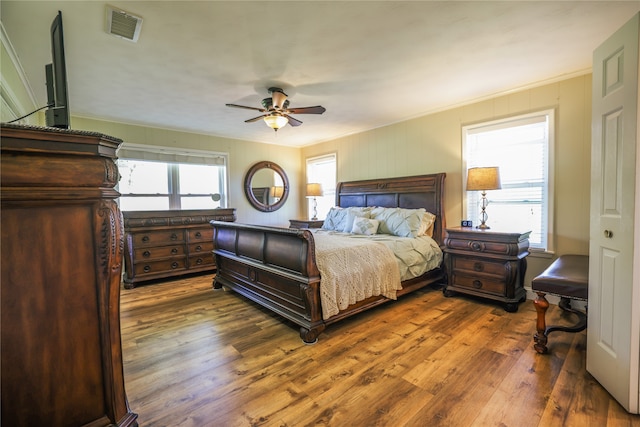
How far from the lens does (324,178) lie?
6.14 m

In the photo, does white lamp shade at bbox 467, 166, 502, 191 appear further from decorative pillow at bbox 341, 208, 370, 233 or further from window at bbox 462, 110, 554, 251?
decorative pillow at bbox 341, 208, 370, 233

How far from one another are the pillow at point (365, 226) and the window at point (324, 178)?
6.15ft

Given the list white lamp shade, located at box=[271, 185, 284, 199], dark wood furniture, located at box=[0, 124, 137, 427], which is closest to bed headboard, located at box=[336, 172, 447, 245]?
white lamp shade, located at box=[271, 185, 284, 199]

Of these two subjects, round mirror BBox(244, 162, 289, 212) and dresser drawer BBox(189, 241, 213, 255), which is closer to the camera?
dresser drawer BBox(189, 241, 213, 255)

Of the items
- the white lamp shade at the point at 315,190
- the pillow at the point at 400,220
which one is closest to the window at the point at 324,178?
the white lamp shade at the point at 315,190

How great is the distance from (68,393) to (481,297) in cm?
357

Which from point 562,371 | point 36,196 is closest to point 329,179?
point 562,371

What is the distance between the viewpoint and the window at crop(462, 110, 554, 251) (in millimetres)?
3238

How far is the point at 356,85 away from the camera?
10.6ft

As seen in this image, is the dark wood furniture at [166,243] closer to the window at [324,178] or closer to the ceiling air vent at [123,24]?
the window at [324,178]

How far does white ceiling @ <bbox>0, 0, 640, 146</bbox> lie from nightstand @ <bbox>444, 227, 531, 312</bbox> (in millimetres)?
1747

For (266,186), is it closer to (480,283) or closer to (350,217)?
(350,217)

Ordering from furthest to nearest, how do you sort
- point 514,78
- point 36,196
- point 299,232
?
point 514,78 → point 299,232 → point 36,196

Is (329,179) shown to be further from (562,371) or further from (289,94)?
(562,371)
